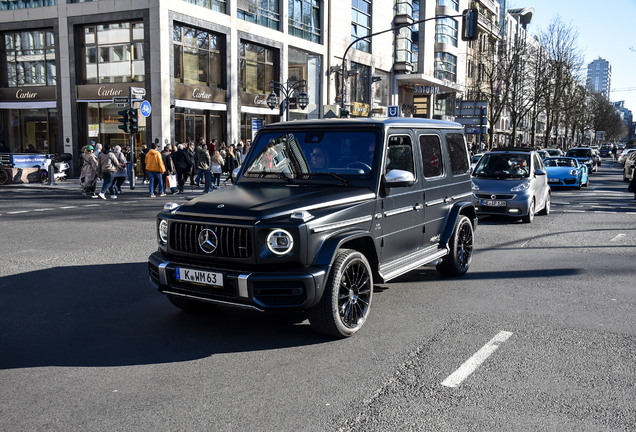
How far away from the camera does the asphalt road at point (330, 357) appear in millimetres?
3545

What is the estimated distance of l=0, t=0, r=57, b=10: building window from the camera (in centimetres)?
2873

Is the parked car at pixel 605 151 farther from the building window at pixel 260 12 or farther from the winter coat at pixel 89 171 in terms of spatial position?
the winter coat at pixel 89 171

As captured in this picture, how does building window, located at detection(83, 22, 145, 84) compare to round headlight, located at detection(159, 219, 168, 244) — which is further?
building window, located at detection(83, 22, 145, 84)

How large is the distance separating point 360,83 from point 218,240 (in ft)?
126

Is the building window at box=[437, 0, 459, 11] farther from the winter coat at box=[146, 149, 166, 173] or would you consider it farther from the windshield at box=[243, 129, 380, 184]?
the windshield at box=[243, 129, 380, 184]

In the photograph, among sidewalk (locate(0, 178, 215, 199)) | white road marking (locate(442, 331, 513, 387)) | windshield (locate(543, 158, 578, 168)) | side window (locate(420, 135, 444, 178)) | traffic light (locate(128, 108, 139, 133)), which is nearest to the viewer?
white road marking (locate(442, 331, 513, 387))

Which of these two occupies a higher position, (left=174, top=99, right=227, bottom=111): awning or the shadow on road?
(left=174, top=99, right=227, bottom=111): awning

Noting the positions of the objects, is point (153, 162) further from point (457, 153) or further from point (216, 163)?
point (457, 153)

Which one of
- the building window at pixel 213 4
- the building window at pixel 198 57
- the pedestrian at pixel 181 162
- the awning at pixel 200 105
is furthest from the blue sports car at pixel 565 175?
the building window at pixel 213 4

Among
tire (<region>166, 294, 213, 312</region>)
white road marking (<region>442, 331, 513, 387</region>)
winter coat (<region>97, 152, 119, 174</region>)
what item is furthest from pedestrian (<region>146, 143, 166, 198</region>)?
white road marking (<region>442, 331, 513, 387</region>)

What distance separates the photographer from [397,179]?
5.51 m

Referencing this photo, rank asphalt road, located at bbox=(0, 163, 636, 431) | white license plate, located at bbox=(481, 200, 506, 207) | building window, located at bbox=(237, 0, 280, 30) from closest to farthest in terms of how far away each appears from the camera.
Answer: asphalt road, located at bbox=(0, 163, 636, 431), white license plate, located at bbox=(481, 200, 506, 207), building window, located at bbox=(237, 0, 280, 30)

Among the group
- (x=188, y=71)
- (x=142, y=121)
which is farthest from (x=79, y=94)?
(x=188, y=71)

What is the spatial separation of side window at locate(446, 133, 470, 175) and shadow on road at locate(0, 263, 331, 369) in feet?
9.68
